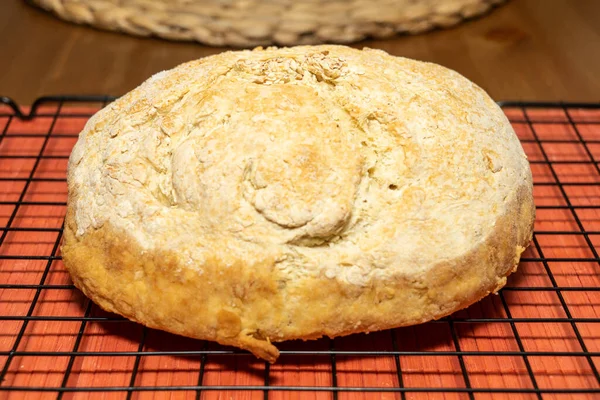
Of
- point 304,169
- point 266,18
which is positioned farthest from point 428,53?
point 304,169

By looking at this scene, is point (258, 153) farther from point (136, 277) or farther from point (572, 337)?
point (572, 337)

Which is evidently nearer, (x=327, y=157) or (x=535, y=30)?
(x=327, y=157)

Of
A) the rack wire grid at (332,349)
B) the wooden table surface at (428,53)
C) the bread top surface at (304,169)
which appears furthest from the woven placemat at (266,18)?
the rack wire grid at (332,349)

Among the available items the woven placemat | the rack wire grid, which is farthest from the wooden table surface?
the rack wire grid

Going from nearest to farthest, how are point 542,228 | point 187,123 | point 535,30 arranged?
point 187,123 < point 542,228 < point 535,30

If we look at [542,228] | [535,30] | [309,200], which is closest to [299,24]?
[535,30]

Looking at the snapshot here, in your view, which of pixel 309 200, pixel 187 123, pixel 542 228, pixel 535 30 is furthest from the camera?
pixel 535 30
